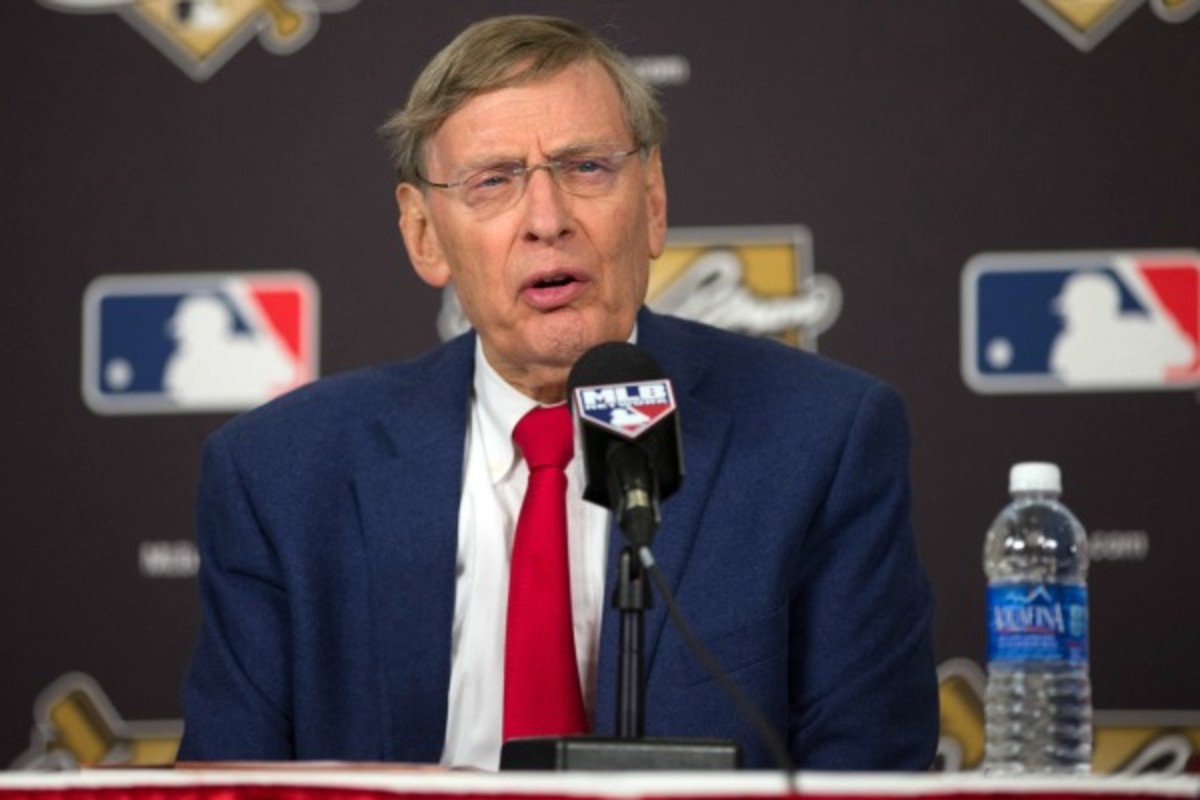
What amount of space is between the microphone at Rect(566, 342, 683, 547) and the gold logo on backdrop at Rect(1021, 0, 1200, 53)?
1.97m

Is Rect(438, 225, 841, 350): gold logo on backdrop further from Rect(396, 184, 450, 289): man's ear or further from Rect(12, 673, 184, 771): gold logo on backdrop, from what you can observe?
Rect(12, 673, 184, 771): gold logo on backdrop

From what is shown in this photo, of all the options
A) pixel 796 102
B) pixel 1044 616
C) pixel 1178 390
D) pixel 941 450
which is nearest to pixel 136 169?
pixel 796 102

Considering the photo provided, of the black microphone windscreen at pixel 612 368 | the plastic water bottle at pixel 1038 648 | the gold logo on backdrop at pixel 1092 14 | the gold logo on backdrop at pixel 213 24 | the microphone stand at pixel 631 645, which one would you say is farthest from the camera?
the gold logo on backdrop at pixel 213 24

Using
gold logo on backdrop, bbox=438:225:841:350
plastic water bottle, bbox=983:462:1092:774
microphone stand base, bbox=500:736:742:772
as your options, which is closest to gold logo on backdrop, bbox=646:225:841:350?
gold logo on backdrop, bbox=438:225:841:350

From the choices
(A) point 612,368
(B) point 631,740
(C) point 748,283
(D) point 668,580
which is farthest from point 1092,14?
(B) point 631,740

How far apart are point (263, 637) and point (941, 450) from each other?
53.5 inches

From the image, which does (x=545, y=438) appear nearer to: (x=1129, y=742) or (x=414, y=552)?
(x=414, y=552)

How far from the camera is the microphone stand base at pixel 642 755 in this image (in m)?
1.75

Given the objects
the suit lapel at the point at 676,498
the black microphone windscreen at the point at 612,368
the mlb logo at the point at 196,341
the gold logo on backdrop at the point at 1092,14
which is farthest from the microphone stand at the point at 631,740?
the gold logo on backdrop at the point at 1092,14

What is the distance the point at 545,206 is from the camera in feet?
9.05

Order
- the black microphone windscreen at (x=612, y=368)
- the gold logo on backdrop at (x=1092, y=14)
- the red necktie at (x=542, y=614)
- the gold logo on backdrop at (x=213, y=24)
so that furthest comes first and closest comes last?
the gold logo on backdrop at (x=213, y=24) < the gold logo on backdrop at (x=1092, y=14) < the red necktie at (x=542, y=614) < the black microphone windscreen at (x=612, y=368)

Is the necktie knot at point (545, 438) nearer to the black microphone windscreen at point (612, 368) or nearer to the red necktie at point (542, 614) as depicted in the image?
the red necktie at point (542, 614)

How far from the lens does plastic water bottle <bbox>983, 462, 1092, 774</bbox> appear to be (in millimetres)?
2240

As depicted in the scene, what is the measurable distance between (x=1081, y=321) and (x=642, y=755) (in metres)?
2.04
